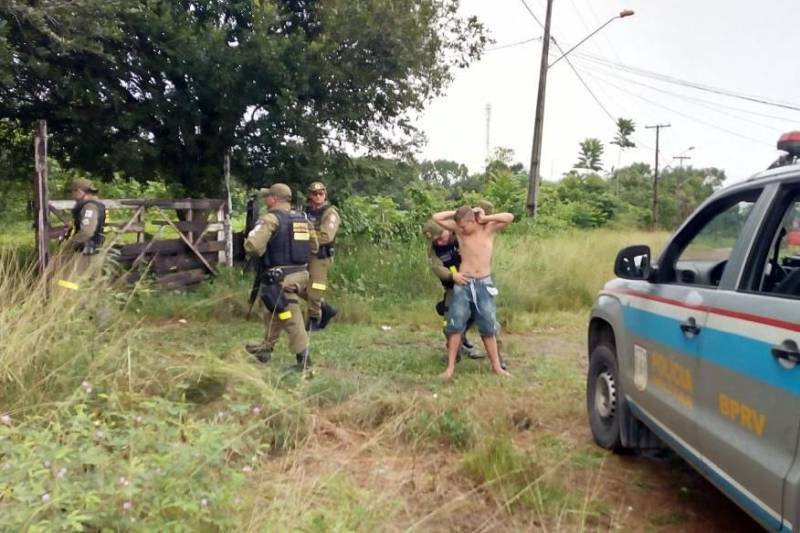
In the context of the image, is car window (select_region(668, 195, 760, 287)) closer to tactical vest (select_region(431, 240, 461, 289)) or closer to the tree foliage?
tactical vest (select_region(431, 240, 461, 289))

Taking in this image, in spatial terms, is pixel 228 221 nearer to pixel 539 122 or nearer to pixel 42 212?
pixel 42 212

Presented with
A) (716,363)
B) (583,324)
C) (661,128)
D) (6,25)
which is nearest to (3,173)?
(6,25)

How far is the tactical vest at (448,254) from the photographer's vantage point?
690 cm

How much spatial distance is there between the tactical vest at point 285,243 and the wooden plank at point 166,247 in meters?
3.33

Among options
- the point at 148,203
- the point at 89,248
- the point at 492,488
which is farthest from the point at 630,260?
the point at 148,203

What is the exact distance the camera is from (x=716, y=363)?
9.39 feet

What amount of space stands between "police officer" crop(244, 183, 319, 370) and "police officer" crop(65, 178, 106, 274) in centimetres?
198

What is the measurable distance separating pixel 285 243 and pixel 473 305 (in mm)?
1769

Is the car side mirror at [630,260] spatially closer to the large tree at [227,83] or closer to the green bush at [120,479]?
the green bush at [120,479]

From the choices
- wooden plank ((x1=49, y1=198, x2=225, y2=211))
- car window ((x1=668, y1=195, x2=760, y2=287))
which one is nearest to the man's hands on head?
car window ((x1=668, y1=195, x2=760, y2=287))

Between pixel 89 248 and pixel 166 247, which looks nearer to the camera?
pixel 89 248

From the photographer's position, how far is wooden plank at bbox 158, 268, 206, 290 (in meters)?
9.54

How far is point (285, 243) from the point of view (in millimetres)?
6156

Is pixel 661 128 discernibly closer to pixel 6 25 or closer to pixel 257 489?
pixel 6 25
